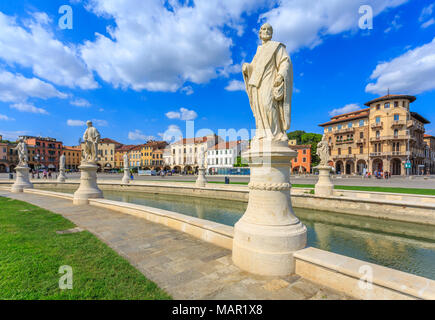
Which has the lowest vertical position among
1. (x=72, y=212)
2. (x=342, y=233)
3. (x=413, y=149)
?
(x=342, y=233)

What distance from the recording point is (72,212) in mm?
7742

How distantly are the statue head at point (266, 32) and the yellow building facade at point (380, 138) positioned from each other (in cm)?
4460

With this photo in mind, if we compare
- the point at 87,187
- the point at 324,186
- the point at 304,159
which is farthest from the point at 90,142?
the point at 304,159

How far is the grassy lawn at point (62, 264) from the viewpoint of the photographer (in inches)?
101

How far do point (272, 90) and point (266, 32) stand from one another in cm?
111

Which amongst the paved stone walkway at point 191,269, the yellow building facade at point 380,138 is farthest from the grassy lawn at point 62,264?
the yellow building facade at point 380,138

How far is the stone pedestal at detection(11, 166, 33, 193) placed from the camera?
573 inches

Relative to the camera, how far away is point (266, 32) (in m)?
3.80

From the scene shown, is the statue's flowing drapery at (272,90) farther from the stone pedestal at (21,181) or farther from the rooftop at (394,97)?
the rooftop at (394,97)

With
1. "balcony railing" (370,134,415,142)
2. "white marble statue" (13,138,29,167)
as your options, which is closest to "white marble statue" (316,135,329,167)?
"white marble statue" (13,138,29,167)

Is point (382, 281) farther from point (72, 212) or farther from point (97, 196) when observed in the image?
point (97, 196)

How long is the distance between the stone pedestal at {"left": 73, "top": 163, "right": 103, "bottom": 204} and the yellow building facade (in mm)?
44310
